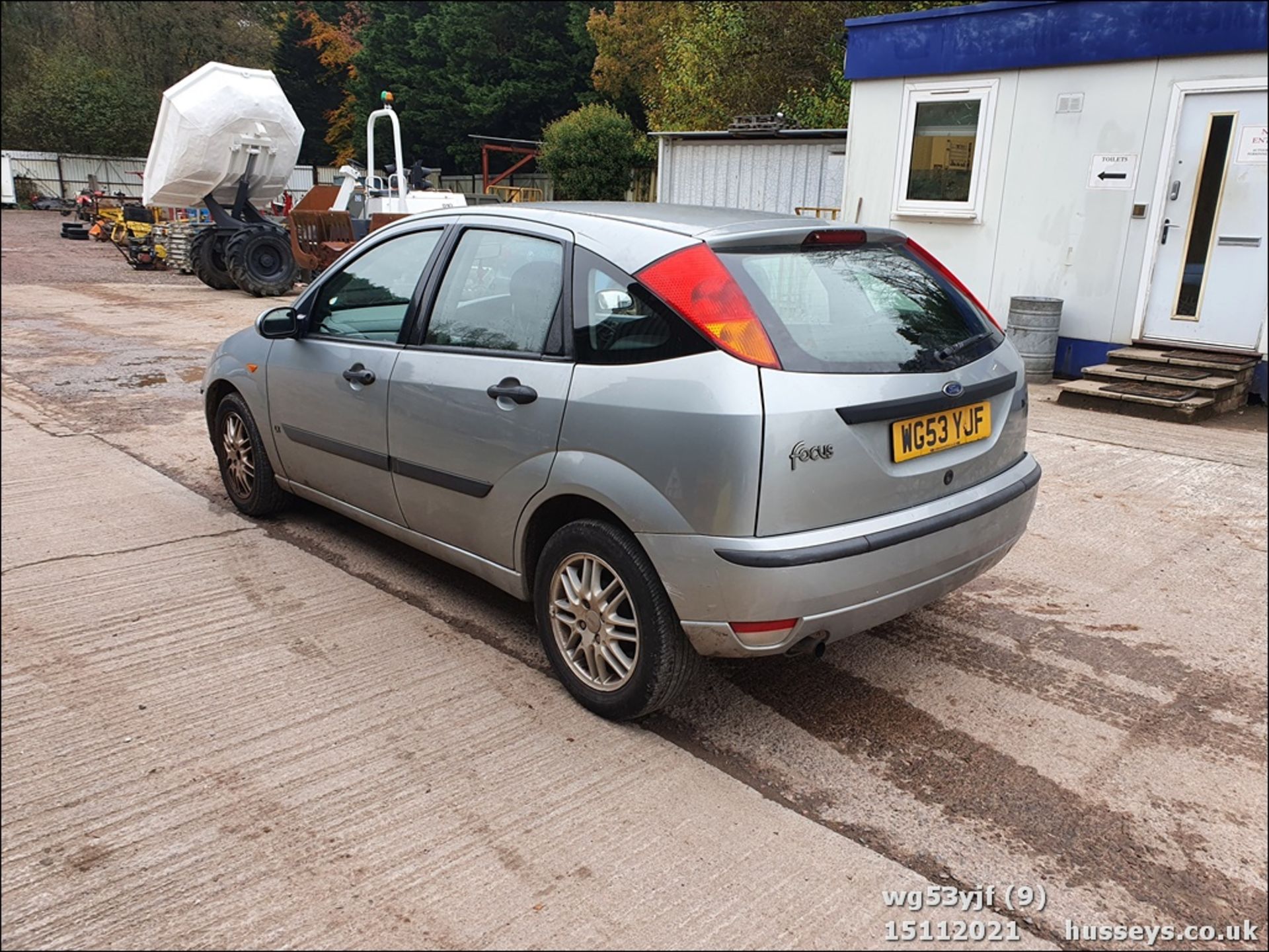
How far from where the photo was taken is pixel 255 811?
8.12 ft

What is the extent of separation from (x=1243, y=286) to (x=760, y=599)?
6885mm

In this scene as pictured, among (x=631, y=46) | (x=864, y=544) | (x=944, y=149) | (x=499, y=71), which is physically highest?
(x=631, y=46)

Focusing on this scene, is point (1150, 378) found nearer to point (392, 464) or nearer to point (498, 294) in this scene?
point (498, 294)

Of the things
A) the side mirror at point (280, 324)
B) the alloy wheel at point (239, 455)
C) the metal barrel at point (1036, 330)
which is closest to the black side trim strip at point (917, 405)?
the side mirror at point (280, 324)

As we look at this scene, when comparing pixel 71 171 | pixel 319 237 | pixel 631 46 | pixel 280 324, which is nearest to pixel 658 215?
pixel 71 171

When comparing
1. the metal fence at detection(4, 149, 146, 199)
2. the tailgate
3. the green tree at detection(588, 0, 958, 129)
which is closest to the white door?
the tailgate

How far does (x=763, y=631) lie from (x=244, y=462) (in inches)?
125

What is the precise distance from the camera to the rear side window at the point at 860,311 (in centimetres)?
269

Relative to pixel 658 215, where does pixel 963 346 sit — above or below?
below

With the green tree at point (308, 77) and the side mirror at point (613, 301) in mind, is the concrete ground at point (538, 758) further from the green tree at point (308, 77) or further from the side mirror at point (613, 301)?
the side mirror at point (613, 301)

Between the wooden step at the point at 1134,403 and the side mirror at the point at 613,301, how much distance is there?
591 centimetres

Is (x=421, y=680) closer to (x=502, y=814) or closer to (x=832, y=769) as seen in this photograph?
(x=502, y=814)

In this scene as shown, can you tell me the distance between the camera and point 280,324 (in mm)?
4203

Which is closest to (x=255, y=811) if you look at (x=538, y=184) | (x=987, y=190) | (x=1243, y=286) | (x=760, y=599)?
(x=760, y=599)
